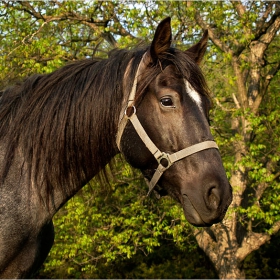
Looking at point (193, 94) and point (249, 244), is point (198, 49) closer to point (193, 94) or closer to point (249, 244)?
point (193, 94)

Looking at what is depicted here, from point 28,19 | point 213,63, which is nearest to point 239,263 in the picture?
point 213,63

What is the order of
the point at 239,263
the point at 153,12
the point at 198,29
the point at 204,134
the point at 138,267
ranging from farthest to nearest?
the point at 138,267 < the point at 239,263 < the point at 198,29 < the point at 153,12 < the point at 204,134

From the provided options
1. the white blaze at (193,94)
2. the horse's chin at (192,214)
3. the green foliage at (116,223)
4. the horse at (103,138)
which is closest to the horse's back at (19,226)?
the horse at (103,138)

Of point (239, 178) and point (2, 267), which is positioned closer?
point (2, 267)

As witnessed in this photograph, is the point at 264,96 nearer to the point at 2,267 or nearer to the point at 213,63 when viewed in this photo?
the point at 213,63

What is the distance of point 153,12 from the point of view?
34.4 ft

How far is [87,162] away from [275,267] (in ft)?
58.1

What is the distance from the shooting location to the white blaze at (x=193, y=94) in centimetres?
262

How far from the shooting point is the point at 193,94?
2650 millimetres

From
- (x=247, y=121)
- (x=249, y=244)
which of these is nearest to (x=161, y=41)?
(x=247, y=121)

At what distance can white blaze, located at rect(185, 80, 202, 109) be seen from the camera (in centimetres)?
262

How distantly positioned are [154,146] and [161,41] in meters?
0.75

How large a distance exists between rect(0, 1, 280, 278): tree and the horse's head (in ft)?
23.9

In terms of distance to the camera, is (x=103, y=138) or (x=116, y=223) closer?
(x=103, y=138)
